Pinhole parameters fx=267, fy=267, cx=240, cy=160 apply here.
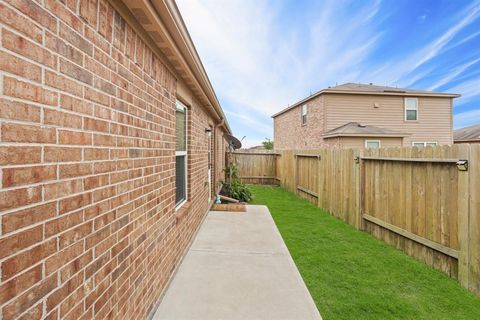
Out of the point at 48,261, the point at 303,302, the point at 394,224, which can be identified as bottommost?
the point at 303,302

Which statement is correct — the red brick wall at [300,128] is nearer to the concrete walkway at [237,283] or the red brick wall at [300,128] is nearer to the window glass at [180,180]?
the concrete walkway at [237,283]

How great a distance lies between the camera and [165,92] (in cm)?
327

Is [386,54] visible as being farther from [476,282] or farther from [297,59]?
[476,282]

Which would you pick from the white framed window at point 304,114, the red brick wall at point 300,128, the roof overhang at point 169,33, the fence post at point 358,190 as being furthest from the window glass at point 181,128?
the white framed window at point 304,114

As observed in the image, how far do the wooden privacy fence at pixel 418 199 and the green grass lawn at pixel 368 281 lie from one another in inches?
12.1

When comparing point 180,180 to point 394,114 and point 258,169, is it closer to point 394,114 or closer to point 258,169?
point 258,169

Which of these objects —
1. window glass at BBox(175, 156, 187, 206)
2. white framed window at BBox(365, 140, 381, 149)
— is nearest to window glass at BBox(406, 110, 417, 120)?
white framed window at BBox(365, 140, 381, 149)

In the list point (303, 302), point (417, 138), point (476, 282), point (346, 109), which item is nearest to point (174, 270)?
point (303, 302)

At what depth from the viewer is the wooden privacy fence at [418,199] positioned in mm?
3826

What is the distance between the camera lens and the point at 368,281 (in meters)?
3.92

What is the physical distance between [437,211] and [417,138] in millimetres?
16721

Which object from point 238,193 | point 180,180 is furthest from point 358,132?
point 180,180

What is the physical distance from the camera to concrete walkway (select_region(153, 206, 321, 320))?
9.63ft

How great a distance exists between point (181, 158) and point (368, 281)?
3551mm
